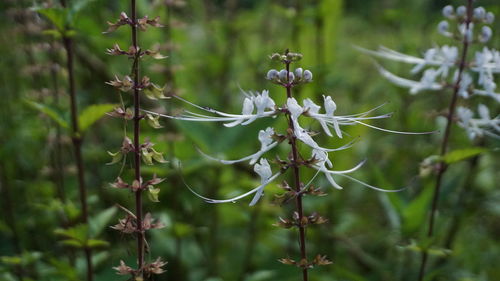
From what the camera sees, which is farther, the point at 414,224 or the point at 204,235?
the point at 204,235

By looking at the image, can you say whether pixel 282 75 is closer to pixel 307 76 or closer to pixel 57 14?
pixel 307 76

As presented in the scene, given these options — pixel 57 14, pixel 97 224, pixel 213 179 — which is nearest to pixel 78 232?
pixel 97 224

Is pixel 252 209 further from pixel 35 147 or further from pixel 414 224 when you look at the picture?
pixel 35 147

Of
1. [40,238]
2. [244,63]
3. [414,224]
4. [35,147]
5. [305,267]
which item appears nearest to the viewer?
[305,267]

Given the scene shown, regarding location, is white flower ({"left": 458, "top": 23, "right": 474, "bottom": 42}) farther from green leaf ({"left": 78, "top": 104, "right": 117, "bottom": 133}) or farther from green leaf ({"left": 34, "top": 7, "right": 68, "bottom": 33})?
green leaf ({"left": 34, "top": 7, "right": 68, "bottom": 33})

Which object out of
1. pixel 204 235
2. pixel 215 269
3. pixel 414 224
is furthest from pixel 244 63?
pixel 414 224

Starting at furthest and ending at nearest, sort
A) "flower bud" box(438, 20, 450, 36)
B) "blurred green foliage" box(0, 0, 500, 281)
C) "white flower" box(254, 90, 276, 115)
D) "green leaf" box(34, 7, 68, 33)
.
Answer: "blurred green foliage" box(0, 0, 500, 281), "flower bud" box(438, 20, 450, 36), "green leaf" box(34, 7, 68, 33), "white flower" box(254, 90, 276, 115)

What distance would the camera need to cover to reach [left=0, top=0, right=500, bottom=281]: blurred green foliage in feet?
7.36

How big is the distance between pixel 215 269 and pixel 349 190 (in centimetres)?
133

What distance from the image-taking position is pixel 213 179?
274cm

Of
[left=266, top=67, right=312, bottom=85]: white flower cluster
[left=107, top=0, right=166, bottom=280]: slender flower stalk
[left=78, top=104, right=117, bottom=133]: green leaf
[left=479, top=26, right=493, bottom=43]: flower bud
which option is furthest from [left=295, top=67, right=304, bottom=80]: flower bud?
[left=479, top=26, right=493, bottom=43]: flower bud

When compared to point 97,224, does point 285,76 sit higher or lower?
higher

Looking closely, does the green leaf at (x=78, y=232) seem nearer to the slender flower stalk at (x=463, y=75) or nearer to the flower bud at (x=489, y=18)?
the slender flower stalk at (x=463, y=75)

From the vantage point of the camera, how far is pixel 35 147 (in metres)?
3.30
